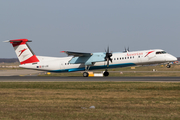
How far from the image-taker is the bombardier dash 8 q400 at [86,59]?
41.1 meters

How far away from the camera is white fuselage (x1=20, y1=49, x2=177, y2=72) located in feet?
134

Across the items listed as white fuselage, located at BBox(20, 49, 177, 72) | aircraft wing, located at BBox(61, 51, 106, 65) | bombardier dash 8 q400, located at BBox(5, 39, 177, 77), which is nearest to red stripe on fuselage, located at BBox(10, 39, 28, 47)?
bombardier dash 8 q400, located at BBox(5, 39, 177, 77)

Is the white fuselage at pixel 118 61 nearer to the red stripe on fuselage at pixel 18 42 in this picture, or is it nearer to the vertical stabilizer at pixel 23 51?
the vertical stabilizer at pixel 23 51

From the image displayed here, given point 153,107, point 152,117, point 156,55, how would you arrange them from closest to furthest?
1. point 152,117
2. point 153,107
3. point 156,55

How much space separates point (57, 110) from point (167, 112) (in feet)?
20.2

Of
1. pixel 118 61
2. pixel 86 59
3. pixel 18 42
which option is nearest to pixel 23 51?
pixel 18 42

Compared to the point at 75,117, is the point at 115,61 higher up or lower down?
higher up

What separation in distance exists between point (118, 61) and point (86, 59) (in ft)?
19.3

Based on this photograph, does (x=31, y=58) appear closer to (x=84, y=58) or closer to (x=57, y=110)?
(x=84, y=58)

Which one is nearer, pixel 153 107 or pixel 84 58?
pixel 153 107

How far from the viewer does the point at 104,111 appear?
13.4m

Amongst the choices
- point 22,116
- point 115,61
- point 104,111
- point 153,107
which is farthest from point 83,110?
point 115,61

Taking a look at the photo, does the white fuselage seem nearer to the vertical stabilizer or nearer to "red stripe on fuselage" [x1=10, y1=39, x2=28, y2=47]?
the vertical stabilizer

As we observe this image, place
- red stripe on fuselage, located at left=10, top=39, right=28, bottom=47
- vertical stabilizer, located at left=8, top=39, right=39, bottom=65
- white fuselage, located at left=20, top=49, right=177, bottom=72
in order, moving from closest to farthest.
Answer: white fuselage, located at left=20, top=49, right=177, bottom=72, red stripe on fuselage, located at left=10, top=39, right=28, bottom=47, vertical stabilizer, located at left=8, top=39, right=39, bottom=65
